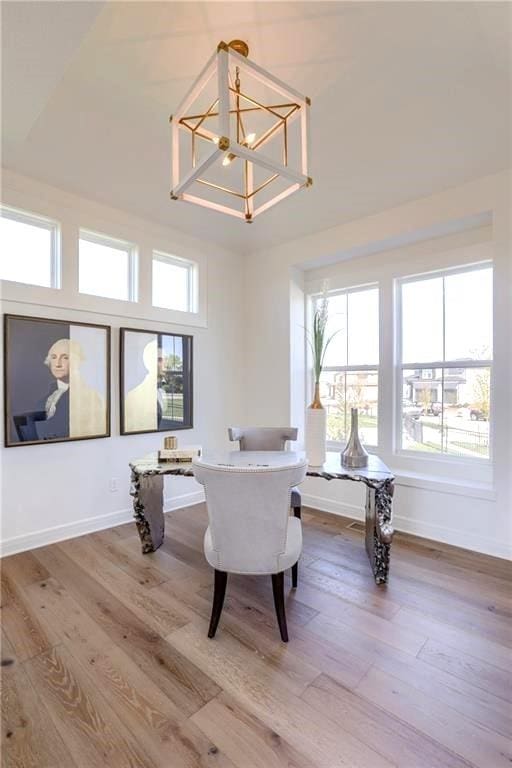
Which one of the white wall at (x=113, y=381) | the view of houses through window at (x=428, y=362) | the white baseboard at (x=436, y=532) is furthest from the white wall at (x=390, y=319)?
the white wall at (x=113, y=381)

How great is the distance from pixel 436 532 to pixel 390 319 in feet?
6.51

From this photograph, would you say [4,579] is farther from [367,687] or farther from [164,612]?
[367,687]

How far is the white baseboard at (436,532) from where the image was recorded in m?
2.70

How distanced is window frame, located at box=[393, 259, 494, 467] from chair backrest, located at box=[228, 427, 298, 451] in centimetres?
115

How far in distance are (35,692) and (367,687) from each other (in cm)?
143

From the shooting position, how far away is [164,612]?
2006 mm

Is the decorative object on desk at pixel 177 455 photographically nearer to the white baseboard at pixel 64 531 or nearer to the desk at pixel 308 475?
the desk at pixel 308 475

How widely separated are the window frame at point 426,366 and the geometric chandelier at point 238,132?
158 cm

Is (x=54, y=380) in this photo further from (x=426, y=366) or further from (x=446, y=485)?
(x=446, y=485)

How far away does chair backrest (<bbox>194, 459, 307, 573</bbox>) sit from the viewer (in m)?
1.61

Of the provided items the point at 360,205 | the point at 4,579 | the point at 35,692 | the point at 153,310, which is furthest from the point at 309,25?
the point at 4,579

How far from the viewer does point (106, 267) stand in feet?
10.8

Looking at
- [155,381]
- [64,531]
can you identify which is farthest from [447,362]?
[64,531]

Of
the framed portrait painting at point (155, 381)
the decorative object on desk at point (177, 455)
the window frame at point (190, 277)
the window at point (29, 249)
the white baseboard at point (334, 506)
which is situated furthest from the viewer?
the window frame at point (190, 277)
